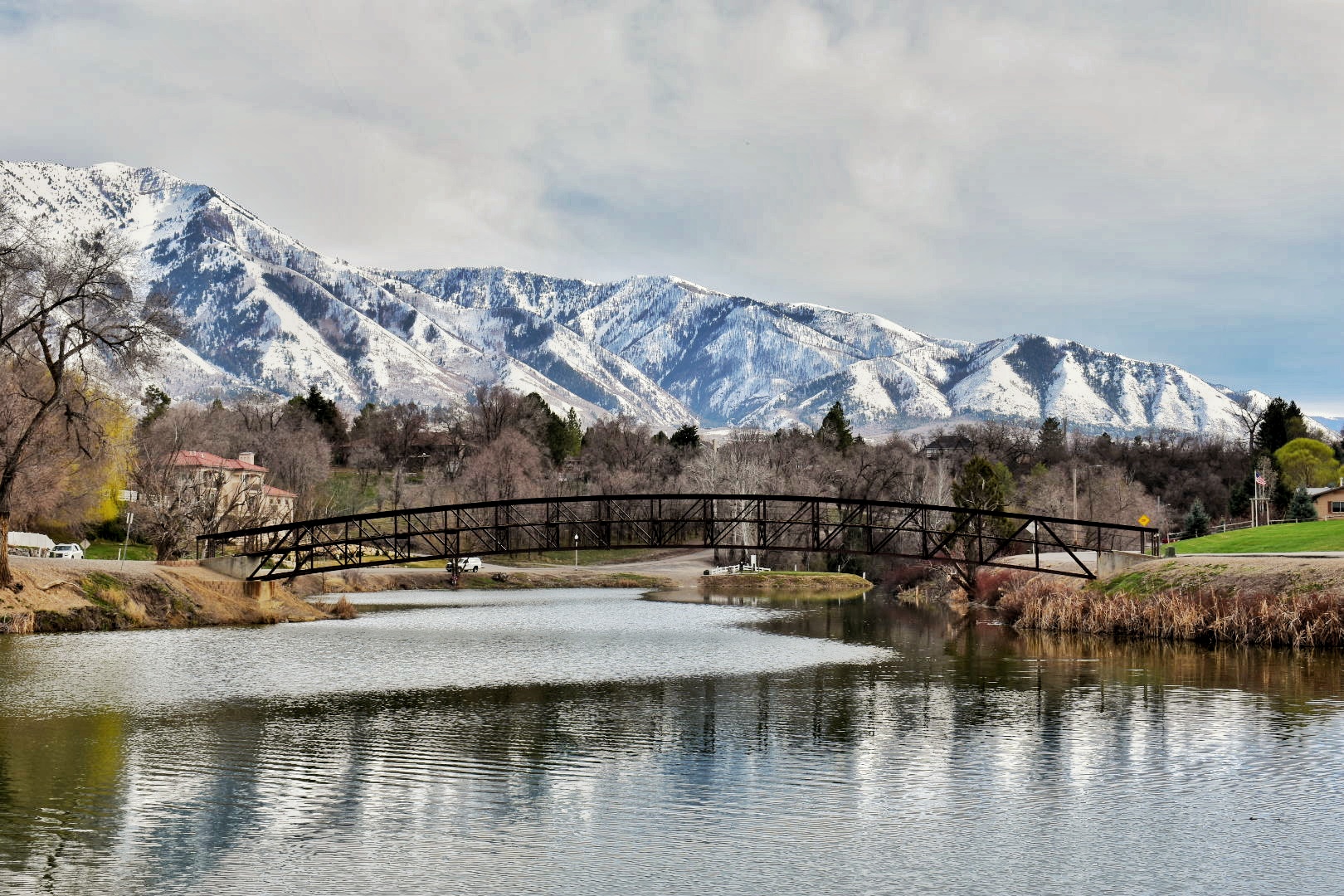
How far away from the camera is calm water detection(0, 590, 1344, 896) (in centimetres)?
1770

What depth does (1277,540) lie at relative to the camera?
71500mm

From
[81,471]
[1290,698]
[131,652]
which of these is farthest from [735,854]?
[81,471]

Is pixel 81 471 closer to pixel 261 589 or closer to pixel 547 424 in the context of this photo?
pixel 261 589

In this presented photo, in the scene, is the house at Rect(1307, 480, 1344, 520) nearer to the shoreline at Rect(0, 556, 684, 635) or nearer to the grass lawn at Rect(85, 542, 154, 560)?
the shoreline at Rect(0, 556, 684, 635)

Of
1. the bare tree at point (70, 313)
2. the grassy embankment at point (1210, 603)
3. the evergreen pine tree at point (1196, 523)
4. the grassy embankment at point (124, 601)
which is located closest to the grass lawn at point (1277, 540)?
the grassy embankment at point (1210, 603)

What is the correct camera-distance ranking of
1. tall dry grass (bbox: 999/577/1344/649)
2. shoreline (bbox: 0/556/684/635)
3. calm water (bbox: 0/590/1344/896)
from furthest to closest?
shoreline (bbox: 0/556/684/635) → tall dry grass (bbox: 999/577/1344/649) → calm water (bbox: 0/590/1344/896)

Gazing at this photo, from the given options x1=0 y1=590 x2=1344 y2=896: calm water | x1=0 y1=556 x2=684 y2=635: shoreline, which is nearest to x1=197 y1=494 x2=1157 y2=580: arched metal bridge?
x1=0 y1=556 x2=684 y2=635: shoreline

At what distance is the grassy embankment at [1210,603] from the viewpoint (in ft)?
164


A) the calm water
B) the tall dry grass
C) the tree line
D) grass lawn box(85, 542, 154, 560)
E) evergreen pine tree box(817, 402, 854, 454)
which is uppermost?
evergreen pine tree box(817, 402, 854, 454)

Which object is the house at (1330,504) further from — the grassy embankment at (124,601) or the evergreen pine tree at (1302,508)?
the grassy embankment at (124,601)

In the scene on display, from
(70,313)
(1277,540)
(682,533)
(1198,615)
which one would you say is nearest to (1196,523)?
(1277,540)

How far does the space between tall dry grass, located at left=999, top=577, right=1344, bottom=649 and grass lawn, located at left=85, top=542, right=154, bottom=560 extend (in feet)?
239

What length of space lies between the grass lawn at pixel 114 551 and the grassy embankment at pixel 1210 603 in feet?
242

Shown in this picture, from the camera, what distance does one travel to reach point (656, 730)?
30.4 metres
